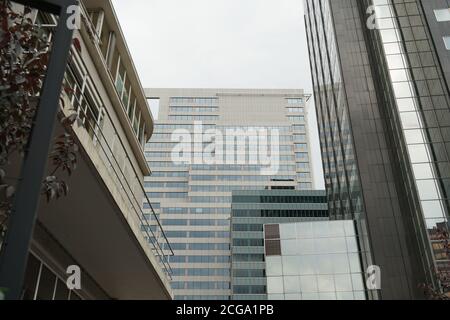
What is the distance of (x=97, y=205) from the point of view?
10.1 m

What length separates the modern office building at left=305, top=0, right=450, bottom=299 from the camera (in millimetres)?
43031

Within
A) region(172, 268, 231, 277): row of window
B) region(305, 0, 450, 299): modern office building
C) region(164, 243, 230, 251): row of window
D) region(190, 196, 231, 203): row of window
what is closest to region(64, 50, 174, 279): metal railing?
region(305, 0, 450, 299): modern office building

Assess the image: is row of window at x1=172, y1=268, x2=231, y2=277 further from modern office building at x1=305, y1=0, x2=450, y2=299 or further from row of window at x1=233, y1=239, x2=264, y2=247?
modern office building at x1=305, y1=0, x2=450, y2=299

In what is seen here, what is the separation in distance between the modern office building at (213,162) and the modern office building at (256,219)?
17.5m

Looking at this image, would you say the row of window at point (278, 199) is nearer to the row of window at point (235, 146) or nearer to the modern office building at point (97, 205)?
the row of window at point (235, 146)

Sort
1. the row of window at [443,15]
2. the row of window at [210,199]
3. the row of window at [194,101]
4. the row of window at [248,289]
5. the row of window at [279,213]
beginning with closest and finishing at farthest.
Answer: the row of window at [443,15] < the row of window at [248,289] < the row of window at [279,213] < the row of window at [210,199] < the row of window at [194,101]

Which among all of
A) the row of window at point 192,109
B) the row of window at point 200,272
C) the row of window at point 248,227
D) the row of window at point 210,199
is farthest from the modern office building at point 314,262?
the row of window at point 192,109

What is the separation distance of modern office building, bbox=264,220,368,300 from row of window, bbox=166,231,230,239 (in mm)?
89568

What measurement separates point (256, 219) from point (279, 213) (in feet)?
26.8

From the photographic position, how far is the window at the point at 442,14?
155 feet

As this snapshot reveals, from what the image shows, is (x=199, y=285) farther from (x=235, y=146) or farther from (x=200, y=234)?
(x=235, y=146)

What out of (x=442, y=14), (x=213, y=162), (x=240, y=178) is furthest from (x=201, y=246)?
(x=442, y=14)
